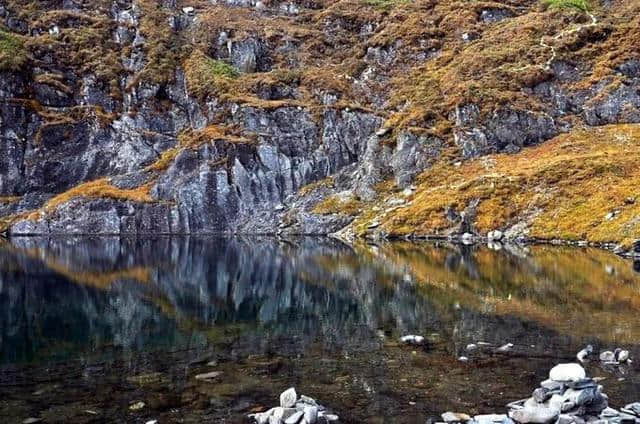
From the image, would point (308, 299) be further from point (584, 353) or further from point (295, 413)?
point (295, 413)

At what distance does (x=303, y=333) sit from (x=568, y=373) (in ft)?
55.8

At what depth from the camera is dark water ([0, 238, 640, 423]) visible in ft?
71.4

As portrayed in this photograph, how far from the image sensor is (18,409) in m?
20.7

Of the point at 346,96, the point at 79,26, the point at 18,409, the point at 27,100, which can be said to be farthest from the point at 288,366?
the point at 79,26

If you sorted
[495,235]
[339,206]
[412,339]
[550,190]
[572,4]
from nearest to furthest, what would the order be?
[412,339] < [495,235] < [550,190] < [339,206] < [572,4]

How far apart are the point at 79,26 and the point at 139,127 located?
46.7 metres

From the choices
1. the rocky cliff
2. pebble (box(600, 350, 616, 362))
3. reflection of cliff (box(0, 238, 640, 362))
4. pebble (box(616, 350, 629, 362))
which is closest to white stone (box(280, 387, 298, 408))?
reflection of cliff (box(0, 238, 640, 362))

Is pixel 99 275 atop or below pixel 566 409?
below

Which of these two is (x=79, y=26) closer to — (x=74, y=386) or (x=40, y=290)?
(x=40, y=290)

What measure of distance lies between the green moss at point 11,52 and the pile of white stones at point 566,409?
163 metres

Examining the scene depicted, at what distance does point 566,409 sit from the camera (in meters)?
18.4

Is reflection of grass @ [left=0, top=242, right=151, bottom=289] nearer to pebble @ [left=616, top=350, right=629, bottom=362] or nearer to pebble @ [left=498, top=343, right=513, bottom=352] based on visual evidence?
pebble @ [left=498, top=343, right=513, bottom=352]

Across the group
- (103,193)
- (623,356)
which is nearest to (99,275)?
(623,356)

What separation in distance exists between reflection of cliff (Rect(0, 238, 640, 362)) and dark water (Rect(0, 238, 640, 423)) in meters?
0.18
